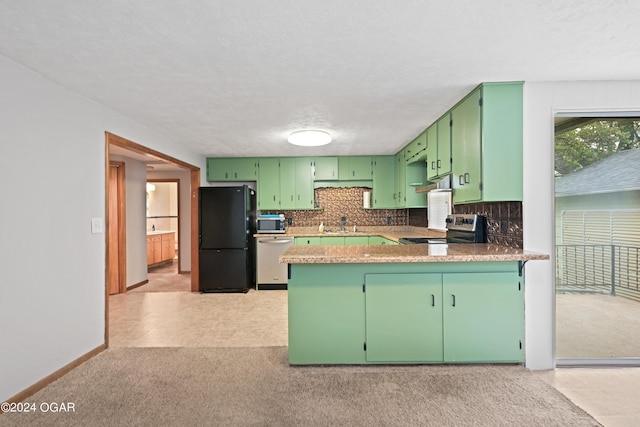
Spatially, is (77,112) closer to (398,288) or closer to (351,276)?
(351,276)

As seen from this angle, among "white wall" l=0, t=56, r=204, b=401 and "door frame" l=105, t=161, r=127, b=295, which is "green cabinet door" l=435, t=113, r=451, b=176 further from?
"door frame" l=105, t=161, r=127, b=295

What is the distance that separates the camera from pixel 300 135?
3.58 m

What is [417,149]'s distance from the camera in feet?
14.1

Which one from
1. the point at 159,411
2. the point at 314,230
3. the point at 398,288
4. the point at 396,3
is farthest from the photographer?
the point at 314,230

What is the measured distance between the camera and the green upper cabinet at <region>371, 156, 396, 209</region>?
5.64 m

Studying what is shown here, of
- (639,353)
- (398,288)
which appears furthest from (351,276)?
(639,353)

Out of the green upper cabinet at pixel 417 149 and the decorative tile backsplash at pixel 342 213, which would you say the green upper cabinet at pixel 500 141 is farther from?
the decorative tile backsplash at pixel 342 213

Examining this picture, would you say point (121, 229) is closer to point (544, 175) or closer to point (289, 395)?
point (289, 395)

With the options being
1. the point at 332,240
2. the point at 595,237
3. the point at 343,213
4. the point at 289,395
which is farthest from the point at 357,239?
the point at 289,395

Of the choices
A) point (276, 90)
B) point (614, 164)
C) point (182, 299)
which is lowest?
point (182, 299)

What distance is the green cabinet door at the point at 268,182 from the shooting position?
5648 mm

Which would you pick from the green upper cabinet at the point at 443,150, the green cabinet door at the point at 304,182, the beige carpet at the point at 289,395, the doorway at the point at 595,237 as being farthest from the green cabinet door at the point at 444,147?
the green cabinet door at the point at 304,182

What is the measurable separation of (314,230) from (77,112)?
3.80 metres

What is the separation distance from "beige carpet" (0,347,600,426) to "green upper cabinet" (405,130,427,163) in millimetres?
2490
